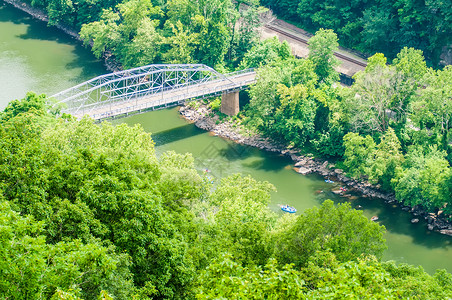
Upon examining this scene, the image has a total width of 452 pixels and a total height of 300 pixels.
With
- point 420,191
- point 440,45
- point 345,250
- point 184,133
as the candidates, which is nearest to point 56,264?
point 345,250

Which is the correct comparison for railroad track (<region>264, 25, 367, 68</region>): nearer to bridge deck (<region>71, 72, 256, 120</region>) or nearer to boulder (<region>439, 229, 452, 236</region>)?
bridge deck (<region>71, 72, 256, 120</region>)

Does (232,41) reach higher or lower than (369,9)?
lower

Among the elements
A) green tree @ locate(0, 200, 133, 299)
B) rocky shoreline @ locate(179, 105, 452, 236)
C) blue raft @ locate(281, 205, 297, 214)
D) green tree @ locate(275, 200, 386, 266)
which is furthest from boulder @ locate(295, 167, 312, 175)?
green tree @ locate(0, 200, 133, 299)

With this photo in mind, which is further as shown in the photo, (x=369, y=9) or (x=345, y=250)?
(x=369, y=9)

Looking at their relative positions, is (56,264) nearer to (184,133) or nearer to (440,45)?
(184,133)

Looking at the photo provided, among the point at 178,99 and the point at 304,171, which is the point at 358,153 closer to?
the point at 304,171

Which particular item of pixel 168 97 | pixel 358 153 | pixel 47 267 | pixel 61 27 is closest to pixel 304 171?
pixel 358 153

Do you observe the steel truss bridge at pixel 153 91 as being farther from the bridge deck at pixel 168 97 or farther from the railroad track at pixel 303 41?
the railroad track at pixel 303 41

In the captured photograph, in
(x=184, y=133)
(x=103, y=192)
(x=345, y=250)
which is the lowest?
(x=184, y=133)
